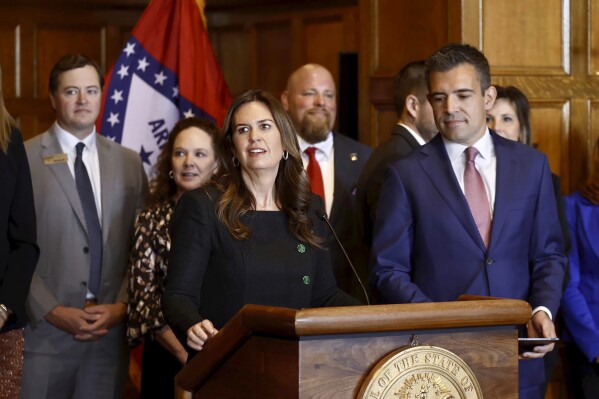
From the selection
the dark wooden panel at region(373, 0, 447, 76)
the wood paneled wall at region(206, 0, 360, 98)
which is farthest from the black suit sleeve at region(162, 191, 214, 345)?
the wood paneled wall at region(206, 0, 360, 98)

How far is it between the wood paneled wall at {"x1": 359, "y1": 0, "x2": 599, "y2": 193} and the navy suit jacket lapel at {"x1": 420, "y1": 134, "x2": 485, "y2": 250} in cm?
173

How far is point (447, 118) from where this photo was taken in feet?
11.0

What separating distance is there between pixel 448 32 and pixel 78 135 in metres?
1.94

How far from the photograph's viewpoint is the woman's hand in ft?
8.46

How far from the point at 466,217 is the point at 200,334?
1.08 meters

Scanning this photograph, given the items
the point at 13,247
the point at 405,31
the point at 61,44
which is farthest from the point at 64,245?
the point at 61,44

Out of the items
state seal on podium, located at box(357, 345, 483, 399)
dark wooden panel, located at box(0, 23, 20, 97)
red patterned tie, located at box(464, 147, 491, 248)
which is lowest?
state seal on podium, located at box(357, 345, 483, 399)

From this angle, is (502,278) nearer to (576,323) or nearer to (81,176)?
(576,323)

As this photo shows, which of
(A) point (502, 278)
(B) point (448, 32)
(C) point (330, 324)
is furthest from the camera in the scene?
(B) point (448, 32)

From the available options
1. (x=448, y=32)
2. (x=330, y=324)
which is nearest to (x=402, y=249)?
(x=330, y=324)

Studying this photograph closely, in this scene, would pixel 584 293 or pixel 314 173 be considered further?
pixel 314 173

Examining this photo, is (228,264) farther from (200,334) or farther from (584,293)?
(584,293)

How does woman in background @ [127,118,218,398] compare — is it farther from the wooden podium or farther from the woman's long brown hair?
the wooden podium

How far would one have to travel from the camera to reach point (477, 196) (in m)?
3.33
